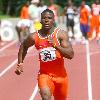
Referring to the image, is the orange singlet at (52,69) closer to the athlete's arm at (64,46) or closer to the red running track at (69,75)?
the athlete's arm at (64,46)

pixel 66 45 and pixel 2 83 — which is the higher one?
pixel 66 45

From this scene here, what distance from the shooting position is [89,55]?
17047 millimetres

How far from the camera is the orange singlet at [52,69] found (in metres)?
6.79

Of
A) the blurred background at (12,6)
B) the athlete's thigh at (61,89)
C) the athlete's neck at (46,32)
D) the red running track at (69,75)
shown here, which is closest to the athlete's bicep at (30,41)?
the athlete's neck at (46,32)

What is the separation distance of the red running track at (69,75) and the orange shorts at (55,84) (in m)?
2.94

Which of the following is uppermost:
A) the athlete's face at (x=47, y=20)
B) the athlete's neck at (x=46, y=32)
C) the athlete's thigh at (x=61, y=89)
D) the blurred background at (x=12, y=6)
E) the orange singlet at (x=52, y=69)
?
the athlete's face at (x=47, y=20)

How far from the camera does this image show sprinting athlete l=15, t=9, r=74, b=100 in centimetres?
669

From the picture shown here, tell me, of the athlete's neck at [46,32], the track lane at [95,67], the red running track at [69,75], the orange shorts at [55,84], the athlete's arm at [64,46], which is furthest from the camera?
the track lane at [95,67]

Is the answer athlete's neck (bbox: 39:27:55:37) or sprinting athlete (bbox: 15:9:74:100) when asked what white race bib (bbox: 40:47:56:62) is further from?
athlete's neck (bbox: 39:27:55:37)

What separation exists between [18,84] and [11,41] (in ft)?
38.5

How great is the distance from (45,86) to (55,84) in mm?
212

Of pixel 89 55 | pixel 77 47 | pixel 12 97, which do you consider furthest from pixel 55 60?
pixel 77 47

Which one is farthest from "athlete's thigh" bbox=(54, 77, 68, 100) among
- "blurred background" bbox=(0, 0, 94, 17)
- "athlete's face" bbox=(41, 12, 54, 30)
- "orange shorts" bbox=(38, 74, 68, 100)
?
"blurred background" bbox=(0, 0, 94, 17)

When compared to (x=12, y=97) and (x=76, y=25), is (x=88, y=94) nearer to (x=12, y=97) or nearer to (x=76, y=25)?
(x=12, y=97)
